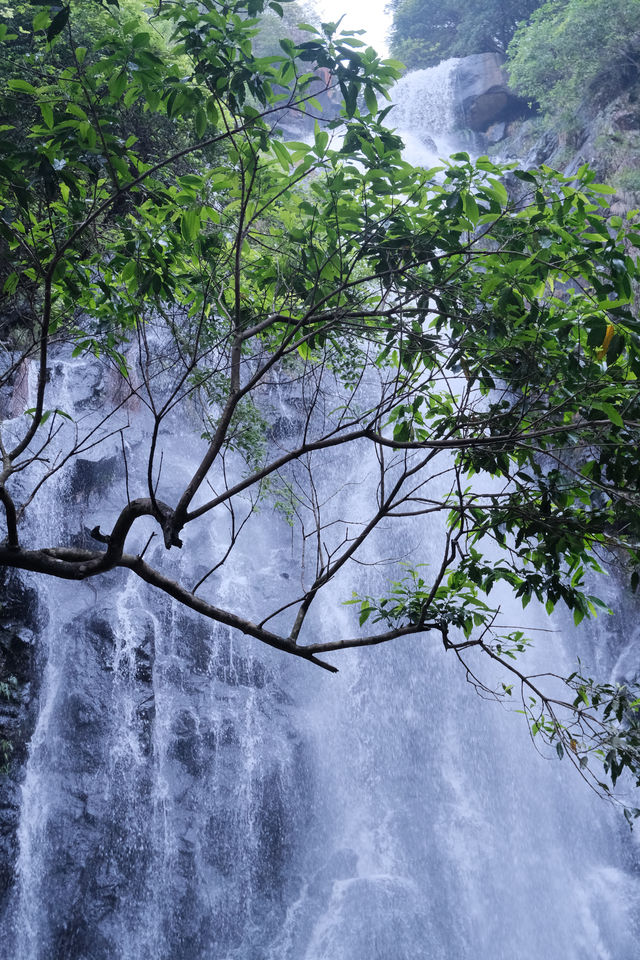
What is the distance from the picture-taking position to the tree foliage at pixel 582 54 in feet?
40.8

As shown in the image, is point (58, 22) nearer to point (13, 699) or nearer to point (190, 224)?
point (190, 224)

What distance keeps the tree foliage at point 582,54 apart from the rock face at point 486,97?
3215 millimetres

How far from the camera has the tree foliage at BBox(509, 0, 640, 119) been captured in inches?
489

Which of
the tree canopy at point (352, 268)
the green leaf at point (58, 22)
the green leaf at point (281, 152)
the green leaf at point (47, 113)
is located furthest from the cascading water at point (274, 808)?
the green leaf at point (58, 22)

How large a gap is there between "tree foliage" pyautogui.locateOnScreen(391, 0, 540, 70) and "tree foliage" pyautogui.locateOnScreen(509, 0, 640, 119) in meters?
A: 5.27

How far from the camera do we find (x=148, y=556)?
9.04 meters

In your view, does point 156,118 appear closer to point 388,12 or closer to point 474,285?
point 474,285

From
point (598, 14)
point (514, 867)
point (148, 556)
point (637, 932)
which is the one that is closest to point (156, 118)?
point (148, 556)

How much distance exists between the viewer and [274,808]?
758 centimetres

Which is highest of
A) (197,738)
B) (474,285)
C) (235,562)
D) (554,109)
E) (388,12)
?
(388,12)

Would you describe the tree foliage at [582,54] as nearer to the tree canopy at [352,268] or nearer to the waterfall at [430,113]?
the waterfall at [430,113]

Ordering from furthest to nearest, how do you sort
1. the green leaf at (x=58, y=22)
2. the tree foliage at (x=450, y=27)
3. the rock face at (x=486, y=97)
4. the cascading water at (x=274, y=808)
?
the tree foliage at (x=450, y=27)
the rock face at (x=486, y=97)
the cascading water at (x=274, y=808)
the green leaf at (x=58, y=22)

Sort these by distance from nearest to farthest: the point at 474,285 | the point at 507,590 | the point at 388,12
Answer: the point at 474,285 < the point at 507,590 < the point at 388,12

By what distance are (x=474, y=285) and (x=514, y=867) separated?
688 centimetres
